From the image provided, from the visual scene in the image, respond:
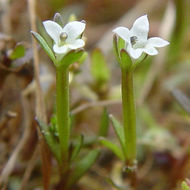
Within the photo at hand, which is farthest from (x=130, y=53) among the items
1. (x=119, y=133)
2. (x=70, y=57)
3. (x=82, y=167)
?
(x=82, y=167)

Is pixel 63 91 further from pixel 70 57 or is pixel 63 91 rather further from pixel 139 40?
pixel 139 40

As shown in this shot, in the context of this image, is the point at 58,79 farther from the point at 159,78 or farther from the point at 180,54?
the point at 180,54

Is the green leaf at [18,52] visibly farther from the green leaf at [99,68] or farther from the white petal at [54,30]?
the green leaf at [99,68]

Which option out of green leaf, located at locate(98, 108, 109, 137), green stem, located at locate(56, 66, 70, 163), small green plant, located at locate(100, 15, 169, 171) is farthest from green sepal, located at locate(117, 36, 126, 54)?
green leaf, located at locate(98, 108, 109, 137)

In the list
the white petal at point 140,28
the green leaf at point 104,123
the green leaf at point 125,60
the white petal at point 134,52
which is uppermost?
the white petal at point 140,28

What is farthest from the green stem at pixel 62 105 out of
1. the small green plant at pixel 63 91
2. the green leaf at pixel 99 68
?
the green leaf at pixel 99 68

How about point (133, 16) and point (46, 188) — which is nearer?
point (46, 188)

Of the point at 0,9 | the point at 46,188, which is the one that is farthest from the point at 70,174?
the point at 0,9

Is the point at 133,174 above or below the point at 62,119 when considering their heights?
below
